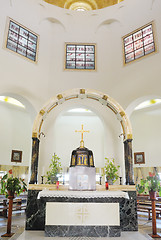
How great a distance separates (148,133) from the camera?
527 inches

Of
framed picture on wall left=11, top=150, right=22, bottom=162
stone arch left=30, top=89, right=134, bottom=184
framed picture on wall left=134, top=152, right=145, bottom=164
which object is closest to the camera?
stone arch left=30, top=89, right=134, bottom=184

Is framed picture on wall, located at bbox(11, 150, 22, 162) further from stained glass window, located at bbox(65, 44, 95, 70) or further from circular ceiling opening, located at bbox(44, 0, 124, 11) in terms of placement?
circular ceiling opening, located at bbox(44, 0, 124, 11)

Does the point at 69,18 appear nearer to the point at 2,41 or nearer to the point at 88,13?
the point at 88,13

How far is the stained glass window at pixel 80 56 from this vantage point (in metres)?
11.0

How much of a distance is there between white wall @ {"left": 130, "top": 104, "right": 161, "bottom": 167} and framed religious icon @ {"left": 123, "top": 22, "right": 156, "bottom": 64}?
377cm

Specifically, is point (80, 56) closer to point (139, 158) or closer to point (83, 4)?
point (83, 4)

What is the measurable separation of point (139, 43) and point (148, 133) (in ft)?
18.6

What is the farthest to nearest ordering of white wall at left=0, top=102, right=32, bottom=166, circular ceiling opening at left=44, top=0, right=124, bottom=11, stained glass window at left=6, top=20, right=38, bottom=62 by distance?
white wall at left=0, top=102, right=32, bottom=166, circular ceiling opening at left=44, top=0, right=124, bottom=11, stained glass window at left=6, top=20, right=38, bottom=62

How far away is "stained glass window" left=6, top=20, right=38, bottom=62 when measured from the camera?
390 inches

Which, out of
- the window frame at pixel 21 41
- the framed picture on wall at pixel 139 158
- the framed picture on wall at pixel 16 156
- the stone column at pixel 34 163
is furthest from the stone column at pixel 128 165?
the framed picture on wall at pixel 16 156

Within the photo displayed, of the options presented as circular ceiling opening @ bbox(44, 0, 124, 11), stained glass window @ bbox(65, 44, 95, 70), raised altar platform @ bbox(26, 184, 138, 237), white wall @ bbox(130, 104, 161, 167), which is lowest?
raised altar platform @ bbox(26, 184, 138, 237)

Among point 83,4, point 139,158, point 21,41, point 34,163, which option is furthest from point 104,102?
point 83,4

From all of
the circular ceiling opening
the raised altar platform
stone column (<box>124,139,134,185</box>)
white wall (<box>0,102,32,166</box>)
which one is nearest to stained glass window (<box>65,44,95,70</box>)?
the circular ceiling opening

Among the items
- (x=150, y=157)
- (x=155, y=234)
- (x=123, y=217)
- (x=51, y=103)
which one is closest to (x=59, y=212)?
(x=123, y=217)
